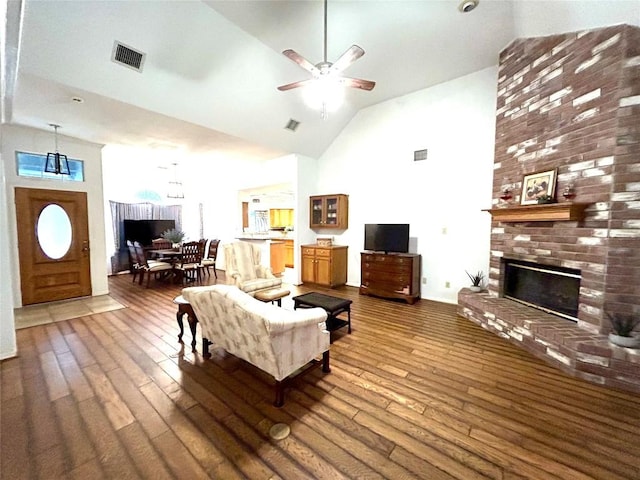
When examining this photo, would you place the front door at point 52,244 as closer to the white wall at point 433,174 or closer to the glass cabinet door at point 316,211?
the glass cabinet door at point 316,211

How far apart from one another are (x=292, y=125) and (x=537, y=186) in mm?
3946

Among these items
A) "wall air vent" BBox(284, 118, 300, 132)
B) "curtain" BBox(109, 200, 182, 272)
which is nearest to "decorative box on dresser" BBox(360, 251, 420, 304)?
"wall air vent" BBox(284, 118, 300, 132)

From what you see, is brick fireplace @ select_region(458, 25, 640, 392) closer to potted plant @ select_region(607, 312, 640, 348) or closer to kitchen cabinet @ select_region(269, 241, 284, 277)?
potted plant @ select_region(607, 312, 640, 348)

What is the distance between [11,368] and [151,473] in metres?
2.25

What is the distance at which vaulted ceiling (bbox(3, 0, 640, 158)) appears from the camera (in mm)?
2562

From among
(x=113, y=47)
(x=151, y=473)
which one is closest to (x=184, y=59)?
(x=113, y=47)

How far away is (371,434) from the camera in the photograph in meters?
1.76

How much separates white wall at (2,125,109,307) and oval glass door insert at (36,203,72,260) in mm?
302

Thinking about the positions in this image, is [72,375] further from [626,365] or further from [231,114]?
[626,365]

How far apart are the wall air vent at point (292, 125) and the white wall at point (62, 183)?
11.7 feet

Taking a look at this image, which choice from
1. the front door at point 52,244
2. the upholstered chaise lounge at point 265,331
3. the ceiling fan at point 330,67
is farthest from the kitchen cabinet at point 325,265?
the front door at point 52,244

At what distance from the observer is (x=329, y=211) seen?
19.4ft

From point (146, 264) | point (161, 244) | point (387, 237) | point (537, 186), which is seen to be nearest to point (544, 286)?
point (537, 186)

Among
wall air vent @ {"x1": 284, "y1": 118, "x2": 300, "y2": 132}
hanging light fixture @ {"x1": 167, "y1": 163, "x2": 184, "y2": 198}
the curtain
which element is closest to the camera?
wall air vent @ {"x1": 284, "y1": 118, "x2": 300, "y2": 132}
